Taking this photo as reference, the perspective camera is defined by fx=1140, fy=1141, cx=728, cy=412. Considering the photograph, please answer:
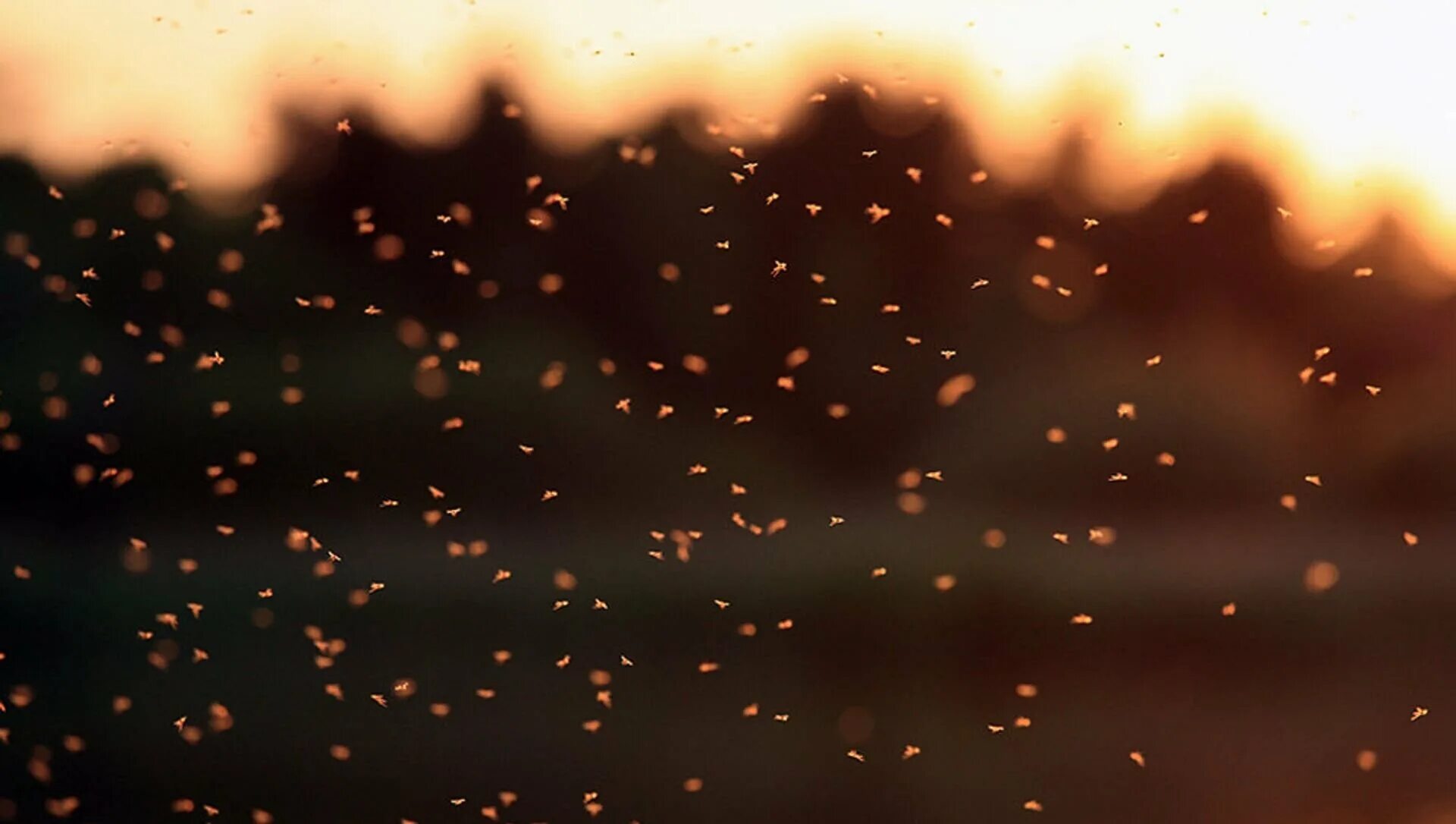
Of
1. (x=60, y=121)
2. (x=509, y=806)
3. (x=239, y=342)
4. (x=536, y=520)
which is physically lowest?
(x=509, y=806)

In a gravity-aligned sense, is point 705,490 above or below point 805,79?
→ below

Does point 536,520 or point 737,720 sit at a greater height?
point 536,520

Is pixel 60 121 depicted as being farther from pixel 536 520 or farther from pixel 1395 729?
pixel 1395 729

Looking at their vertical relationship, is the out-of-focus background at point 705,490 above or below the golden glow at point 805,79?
below

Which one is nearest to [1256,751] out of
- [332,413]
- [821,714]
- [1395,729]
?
[1395,729]
